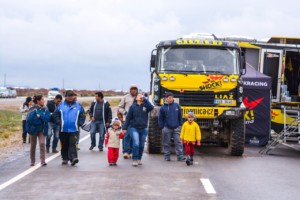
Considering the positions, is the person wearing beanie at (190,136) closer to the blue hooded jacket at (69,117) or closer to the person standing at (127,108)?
the person standing at (127,108)

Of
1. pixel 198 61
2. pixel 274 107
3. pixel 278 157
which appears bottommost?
pixel 278 157

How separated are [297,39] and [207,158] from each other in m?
7.48

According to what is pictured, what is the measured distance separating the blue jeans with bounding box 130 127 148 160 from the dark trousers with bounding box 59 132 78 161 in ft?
4.57

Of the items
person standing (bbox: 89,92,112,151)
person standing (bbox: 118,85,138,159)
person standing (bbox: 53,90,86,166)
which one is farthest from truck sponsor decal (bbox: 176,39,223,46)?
person standing (bbox: 53,90,86,166)

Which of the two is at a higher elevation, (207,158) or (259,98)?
(259,98)

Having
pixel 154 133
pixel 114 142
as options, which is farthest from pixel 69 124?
pixel 154 133

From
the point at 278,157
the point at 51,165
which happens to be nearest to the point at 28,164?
the point at 51,165

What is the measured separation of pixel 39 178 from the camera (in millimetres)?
11477

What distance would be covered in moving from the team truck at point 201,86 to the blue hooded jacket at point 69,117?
9.41 ft

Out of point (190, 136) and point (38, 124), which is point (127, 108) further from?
point (38, 124)

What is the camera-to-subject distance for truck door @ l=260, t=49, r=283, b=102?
2027 cm

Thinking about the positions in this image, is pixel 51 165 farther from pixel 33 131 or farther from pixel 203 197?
pixel 203 197

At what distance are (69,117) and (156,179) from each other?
3.24 m

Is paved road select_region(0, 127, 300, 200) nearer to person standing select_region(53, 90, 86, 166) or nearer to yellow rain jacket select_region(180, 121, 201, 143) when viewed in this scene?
person standing select_region(53, 90, 86, 166)
